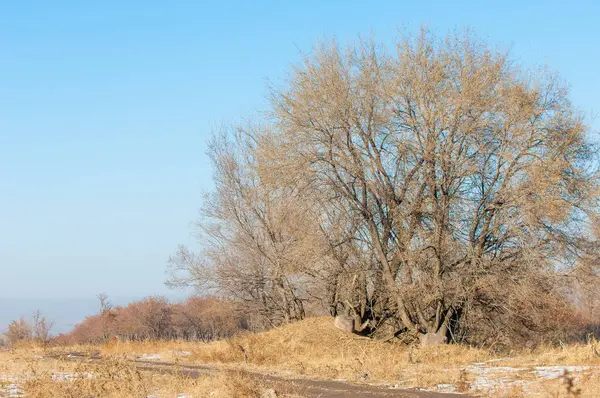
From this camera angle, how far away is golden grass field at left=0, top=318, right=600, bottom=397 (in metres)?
12.8

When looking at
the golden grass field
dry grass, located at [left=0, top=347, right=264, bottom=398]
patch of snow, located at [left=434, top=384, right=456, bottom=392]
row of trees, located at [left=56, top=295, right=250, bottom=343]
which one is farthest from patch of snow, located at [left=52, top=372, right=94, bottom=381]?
row of trees, located at [left=56, top=295, right=250, bottom=343]

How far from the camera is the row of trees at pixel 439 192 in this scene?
21.2 metres

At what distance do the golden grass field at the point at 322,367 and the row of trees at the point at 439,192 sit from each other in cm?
207

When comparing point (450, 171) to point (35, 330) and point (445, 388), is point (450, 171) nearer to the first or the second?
point (445, 388)

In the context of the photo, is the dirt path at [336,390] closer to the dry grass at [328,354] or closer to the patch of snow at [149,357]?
the dry grass at [328,354]

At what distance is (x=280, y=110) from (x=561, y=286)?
10811mm

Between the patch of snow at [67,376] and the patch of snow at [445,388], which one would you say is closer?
the patch of snow at [445,388]

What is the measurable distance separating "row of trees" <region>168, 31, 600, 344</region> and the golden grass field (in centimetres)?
207

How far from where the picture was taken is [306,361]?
21.4 meters

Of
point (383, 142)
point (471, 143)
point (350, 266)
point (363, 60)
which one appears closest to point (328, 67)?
point (363, 60)

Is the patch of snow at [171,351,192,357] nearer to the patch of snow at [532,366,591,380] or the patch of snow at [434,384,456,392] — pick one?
the patch of snow at [434,384,456,392]

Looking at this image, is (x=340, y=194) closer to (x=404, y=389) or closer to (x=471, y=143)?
(x=471, y=143)

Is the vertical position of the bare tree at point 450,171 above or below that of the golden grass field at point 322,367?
above

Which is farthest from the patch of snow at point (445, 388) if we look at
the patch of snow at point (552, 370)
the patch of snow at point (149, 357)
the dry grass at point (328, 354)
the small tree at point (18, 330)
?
the small tree at point (18, 330)
